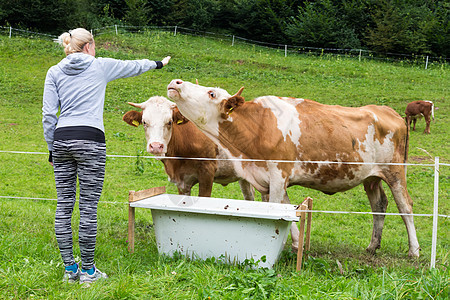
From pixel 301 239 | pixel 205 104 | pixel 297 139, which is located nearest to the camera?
pixel 301 239

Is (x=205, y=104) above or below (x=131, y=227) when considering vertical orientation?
above

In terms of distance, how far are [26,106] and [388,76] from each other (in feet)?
56.3

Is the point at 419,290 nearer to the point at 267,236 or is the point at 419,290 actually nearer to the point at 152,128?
the point at 267,236

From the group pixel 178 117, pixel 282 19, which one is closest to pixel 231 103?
pixel 178 117

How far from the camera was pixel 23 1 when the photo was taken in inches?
1297

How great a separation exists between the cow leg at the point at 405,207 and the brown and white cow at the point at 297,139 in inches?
0.5

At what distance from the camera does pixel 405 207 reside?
595 centimetres

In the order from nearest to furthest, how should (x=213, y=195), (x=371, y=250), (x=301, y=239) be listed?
(x=301, y=239), (x=371, y=250), (x=213, y=195)

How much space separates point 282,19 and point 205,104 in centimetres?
3581

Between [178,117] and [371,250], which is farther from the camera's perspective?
[371,250]

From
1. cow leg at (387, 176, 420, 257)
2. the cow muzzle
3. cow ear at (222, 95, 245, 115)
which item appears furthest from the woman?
cow leg at (387, 176, 420, 257)

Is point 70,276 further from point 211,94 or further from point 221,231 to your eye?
point 211,94

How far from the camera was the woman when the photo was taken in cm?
386

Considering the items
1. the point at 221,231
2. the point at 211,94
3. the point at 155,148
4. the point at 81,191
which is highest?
the point at 211,94
